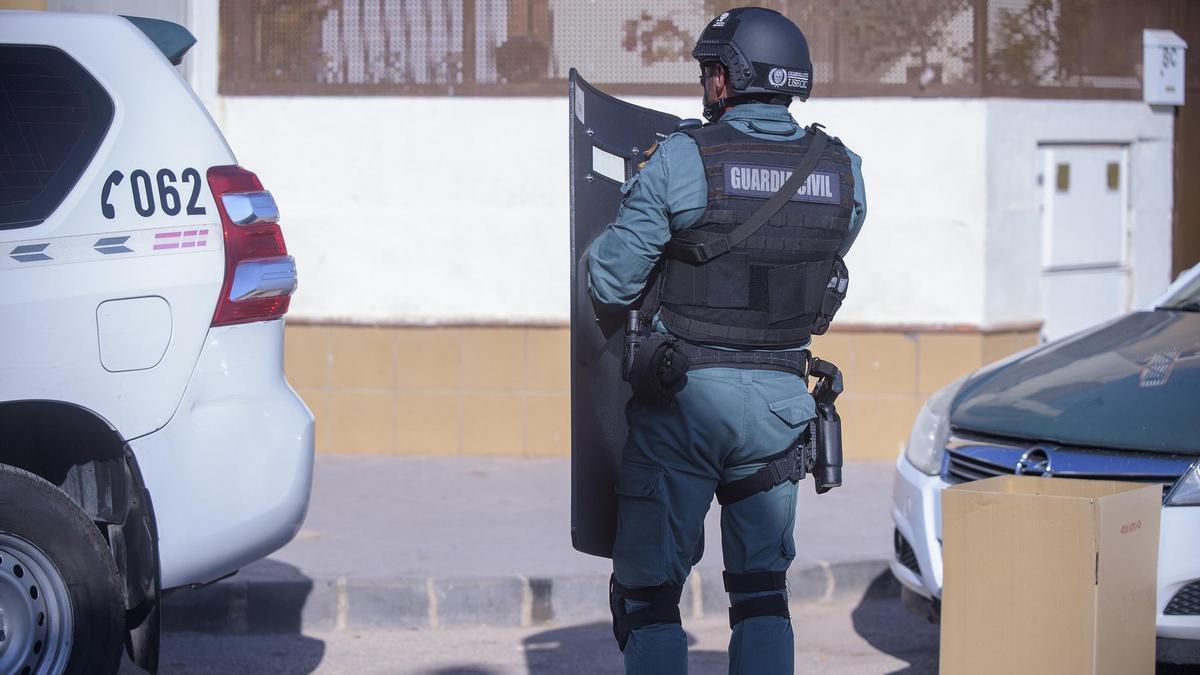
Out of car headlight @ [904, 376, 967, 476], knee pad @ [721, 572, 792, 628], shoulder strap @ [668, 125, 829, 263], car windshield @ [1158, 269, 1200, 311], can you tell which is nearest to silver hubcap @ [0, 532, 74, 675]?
knee pad @ [721, 572, 792, 628]

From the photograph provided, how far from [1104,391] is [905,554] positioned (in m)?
0.87

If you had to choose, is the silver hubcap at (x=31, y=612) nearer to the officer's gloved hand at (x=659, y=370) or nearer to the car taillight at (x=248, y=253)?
the car taillight at (x=248, y=253)

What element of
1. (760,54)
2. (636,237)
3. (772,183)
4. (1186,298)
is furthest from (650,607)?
(1186,298)

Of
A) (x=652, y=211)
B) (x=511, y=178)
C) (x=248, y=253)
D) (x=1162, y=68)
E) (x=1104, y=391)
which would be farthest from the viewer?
(x=1162, y=68)

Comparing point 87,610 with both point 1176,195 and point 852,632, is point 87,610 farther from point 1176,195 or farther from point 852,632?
point 1176,195

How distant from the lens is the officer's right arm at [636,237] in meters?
3.66

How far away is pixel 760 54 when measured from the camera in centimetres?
375

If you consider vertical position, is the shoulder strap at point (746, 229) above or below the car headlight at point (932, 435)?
above

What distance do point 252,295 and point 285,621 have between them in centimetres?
197

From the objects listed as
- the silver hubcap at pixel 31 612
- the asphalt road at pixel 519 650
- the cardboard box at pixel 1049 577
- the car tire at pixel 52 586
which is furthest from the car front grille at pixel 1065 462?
the silver hubcap at pixel 31 612

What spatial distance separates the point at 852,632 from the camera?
19.0 feet

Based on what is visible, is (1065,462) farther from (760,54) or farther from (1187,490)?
(760,54)

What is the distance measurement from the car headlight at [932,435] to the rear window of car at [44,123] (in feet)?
9.09

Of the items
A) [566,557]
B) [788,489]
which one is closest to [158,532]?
[788,489]
